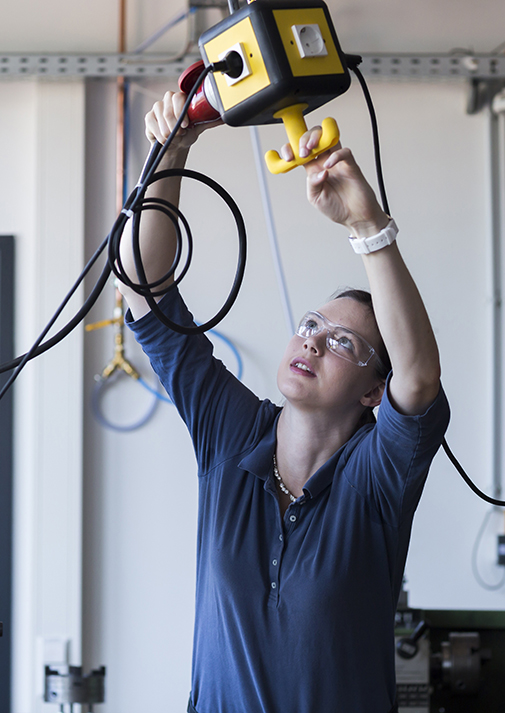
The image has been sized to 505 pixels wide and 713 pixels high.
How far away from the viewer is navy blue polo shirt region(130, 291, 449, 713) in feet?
3.06

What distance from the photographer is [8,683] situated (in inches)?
80.6

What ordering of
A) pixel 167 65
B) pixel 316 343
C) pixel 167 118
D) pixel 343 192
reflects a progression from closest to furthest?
pixel 343 192
pixel 167 118
pixel 316 343
pixel 167 65

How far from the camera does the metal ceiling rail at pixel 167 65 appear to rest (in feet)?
6.55

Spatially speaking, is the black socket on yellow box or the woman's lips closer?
the black socket on yellow box

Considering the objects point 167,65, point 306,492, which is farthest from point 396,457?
point 167,65

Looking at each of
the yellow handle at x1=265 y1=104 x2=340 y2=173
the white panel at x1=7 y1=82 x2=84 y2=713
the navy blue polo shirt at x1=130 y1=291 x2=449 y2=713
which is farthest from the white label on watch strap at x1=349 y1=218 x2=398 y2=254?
the white panel at x1=7 y1=82 x2=84 y2=713

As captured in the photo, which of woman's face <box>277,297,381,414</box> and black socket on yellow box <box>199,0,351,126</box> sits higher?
black socket on yellow box <box>199,0,351,126</box>

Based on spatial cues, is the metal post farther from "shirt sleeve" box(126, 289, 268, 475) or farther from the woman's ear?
"shirt sleeve" box(126, 289, 268, 475)

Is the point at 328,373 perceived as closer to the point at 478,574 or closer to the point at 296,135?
the point at 296,135

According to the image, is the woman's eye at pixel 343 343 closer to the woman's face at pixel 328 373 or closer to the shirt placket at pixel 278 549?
the woman's face at pixel 328 373

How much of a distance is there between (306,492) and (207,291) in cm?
119

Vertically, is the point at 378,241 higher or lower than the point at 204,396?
higher

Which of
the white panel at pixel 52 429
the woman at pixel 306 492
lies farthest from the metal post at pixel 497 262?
the white panel at pixel 52 429

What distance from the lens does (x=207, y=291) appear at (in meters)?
2.09
